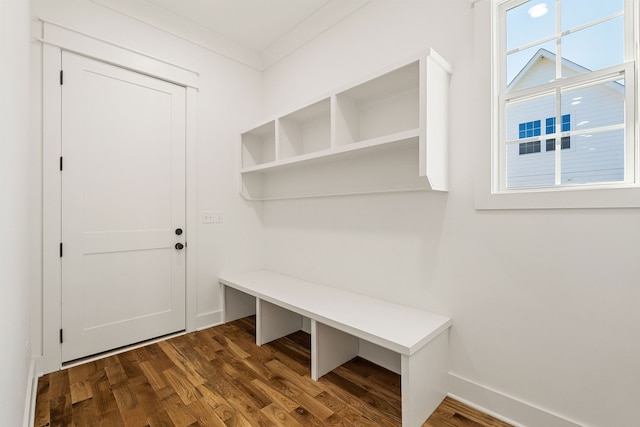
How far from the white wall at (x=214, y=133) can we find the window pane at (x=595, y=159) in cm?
263

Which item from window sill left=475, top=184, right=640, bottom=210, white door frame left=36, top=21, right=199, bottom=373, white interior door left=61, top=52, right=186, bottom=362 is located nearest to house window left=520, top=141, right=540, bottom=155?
window sill left=475, top=184, right=640, bottom=210

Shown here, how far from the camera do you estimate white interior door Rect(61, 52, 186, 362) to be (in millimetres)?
2201

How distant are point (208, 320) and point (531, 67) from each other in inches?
124

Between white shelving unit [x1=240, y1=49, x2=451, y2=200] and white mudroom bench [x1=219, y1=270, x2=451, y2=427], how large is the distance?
2.66ft

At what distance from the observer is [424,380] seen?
1.63 meters

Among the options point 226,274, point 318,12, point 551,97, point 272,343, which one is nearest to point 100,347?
point 226,274

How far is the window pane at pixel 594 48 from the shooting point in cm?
140

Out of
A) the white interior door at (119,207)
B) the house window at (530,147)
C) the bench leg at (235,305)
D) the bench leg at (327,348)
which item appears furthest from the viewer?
the bench leg at (235,305)

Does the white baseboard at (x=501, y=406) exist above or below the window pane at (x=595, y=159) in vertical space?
below

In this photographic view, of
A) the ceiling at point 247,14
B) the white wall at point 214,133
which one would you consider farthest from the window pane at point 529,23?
the white wall at point 214,133

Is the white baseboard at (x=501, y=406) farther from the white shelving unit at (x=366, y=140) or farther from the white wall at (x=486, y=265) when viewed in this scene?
the white shelving unit at (x=366, y=140)

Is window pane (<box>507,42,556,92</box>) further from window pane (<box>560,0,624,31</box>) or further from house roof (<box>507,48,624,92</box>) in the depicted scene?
window pane (<box>560,0,624,31</box>)

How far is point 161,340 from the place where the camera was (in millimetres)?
2586

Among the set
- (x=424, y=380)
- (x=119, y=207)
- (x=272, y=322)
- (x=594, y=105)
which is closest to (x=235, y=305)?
(x=272, y=322)
